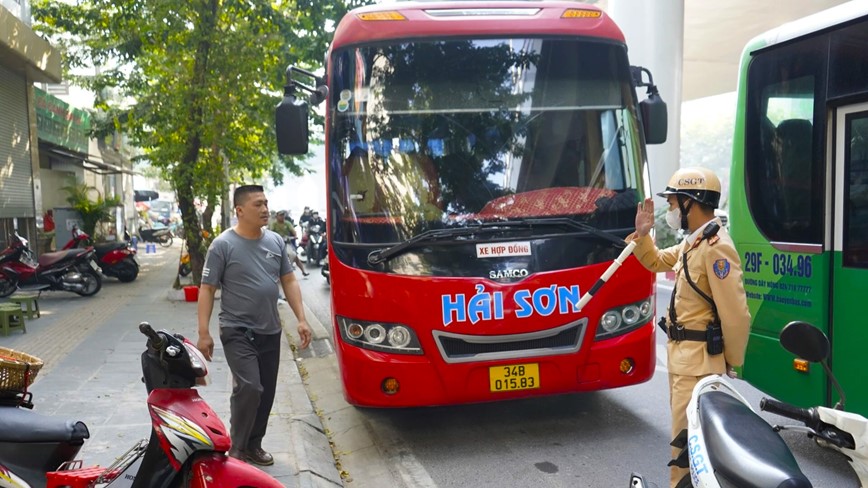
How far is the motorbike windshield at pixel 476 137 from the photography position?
523 cm

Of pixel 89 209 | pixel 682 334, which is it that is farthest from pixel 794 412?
pixel 89 209

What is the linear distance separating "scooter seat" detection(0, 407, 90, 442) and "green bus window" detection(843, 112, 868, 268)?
4.35 m

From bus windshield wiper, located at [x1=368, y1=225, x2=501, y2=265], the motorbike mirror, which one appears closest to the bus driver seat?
bus windshield wiper, located at [x1=368, y1=225, x2=501, y2=265]

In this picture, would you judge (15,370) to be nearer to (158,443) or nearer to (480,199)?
(158,443)

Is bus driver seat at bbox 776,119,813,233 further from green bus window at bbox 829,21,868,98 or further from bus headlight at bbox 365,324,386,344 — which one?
bus headlight at bbox 365,324,386,344

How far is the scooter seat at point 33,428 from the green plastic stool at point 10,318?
664cm

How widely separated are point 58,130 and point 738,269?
72.5 feet

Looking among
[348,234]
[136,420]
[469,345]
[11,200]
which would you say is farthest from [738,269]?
[11,200]

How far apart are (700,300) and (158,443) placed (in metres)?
2.58

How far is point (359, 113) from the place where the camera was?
532 cm

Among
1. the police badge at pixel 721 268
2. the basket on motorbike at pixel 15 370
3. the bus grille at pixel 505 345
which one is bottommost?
the bus grille at pixel 505 345

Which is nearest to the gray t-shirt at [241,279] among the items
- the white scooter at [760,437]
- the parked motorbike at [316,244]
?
the white scooter at [760,437]

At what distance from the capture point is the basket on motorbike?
3551 mm

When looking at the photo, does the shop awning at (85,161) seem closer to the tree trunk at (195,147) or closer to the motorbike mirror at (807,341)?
the tree trunk at (195,147)
